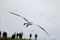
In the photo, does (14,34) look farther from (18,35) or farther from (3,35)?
(3,35)

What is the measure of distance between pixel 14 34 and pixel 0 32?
37.5 inches

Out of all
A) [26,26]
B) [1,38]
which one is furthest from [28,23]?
[1,38]

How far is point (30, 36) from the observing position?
63.8 feet

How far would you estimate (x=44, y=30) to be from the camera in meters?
21.7

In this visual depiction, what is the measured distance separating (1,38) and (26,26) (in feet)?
9.65

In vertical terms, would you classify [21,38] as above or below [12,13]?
below

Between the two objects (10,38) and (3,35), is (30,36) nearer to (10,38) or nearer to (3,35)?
(10,38)

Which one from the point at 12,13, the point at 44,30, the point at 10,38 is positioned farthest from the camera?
the point at 44,30


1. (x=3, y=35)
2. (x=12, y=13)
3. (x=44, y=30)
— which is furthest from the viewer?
(x=44, y=30)

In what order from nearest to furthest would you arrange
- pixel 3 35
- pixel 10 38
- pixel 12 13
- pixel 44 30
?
pixel 3 35, pixel 10 38, pixel 12 13, pixel 44 30

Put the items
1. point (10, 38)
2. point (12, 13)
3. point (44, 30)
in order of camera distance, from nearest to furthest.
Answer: point (10, 38) < point (12, 13) < point (44, 30)

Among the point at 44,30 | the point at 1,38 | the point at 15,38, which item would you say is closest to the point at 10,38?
the point at 15,38

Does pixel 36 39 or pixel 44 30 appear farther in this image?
pixel 44 30

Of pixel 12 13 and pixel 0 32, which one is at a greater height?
pixel 12 13
